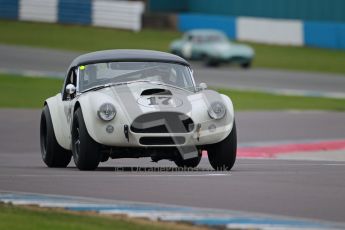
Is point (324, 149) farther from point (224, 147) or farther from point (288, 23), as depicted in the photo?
point (288, 23)

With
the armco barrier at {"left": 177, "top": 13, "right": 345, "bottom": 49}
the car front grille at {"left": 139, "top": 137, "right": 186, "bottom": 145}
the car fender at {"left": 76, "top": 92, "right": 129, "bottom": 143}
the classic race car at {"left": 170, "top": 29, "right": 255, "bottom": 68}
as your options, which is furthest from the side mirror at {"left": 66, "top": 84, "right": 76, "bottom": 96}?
the armco barrier at {"left": 177, "top": 13, "right": 345, "bottom": 49}

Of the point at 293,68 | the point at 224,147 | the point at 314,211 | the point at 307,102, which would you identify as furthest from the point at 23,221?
the point at 293,68

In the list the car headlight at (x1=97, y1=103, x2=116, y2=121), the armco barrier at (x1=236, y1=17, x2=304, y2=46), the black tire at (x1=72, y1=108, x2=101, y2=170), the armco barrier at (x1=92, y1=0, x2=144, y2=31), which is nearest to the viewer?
the car headlight at (x1=97, y1=103, x2=116, y2=121)

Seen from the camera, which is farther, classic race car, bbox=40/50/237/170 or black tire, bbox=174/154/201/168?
black tire, bbox=174/154/201/168

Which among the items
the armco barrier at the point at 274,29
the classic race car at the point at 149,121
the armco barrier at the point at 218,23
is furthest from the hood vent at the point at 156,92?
the armco barrier at the point at 218,23

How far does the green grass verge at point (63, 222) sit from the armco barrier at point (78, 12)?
122 feet

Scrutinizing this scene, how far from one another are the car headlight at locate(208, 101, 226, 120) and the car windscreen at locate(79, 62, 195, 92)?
857 mm

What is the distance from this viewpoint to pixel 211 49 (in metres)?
37.0

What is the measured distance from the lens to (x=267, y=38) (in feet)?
143

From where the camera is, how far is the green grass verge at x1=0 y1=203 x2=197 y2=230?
288 inches

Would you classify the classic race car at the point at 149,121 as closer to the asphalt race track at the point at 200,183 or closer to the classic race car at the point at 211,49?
the asphalt race track at the point at 200,183

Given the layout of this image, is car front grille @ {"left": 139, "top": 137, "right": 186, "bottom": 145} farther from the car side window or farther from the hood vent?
the car side window

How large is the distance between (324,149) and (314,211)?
30.5 ft

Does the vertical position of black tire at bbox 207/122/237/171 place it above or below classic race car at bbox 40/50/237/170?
below
